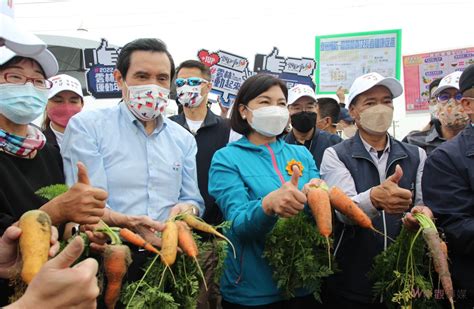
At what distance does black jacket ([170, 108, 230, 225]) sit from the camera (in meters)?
3.81

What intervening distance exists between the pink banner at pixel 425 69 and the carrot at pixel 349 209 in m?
5.86

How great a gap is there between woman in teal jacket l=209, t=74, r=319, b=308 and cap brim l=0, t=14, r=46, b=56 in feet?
4.40

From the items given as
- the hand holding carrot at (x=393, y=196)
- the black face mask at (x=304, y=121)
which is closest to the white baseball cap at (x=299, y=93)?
the black face mask at (x=304, y=121)

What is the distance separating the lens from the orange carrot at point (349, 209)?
2549mm

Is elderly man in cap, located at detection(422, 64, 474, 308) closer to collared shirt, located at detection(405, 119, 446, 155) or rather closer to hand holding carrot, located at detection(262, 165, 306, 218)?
hand holding carrot, located at detection(262, 165, 306, 218)

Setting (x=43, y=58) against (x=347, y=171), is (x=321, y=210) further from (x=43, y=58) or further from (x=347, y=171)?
(x=43, y=58)

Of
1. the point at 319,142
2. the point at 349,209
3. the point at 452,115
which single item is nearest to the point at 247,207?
the point at 349,209

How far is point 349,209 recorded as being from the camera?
255cm

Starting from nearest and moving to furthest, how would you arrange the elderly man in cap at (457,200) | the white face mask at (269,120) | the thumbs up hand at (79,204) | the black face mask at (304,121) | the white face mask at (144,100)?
1. the thumbs up hand at (79,204)
2. the elderly man in cap at (457,200)
3. the white face mask at (144,100)
4. the white face mask at (269,120)
5. the black face mask at (304,121)

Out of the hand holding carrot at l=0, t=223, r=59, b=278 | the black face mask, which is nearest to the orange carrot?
the hand holding carrot at l=0, t=223, r=59, b=278

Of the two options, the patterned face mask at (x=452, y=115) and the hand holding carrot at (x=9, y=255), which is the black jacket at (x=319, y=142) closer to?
the patterned face mask at (x=452, y=115)

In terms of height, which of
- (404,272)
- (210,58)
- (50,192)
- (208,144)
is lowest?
(404,272)

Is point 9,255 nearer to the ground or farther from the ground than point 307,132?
nearer to the ground

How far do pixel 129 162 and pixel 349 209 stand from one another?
145 cm
